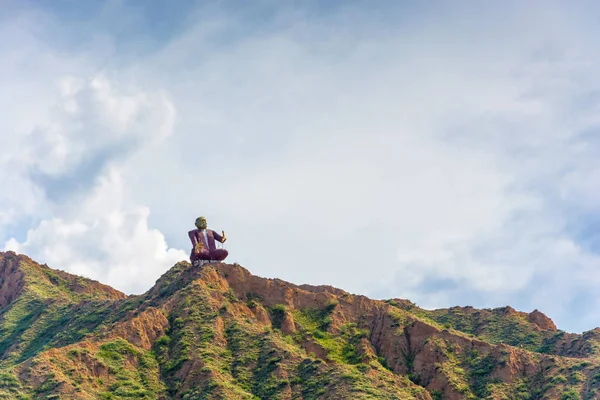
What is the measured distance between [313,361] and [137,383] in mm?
16851

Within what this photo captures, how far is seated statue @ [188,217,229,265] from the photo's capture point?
9631 centimetres

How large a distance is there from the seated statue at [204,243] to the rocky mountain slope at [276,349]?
1638mm

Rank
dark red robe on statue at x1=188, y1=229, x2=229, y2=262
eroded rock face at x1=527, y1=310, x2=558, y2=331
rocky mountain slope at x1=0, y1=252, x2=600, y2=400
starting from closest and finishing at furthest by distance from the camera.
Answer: rocky mountain slope at x1=0, y1=252, x2=600, y2=400, dark red robe on statue at x1=188, y1=229, x2=229, y2=262, eroded rock face at x1=527, y1=310, x2=558, y2=331

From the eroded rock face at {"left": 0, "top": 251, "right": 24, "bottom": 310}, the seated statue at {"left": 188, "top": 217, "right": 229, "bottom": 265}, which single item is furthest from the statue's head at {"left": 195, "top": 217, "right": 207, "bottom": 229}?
the eroded rock face at {"left": 0, "top": 251, "right": 24, "bottom": 310}

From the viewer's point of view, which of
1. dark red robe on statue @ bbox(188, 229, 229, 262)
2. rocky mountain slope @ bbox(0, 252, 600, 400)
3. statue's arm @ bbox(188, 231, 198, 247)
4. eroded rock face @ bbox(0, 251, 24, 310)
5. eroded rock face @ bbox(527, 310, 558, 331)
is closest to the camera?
rocky mountain slope @ bbox(0, 252, 600, 400)

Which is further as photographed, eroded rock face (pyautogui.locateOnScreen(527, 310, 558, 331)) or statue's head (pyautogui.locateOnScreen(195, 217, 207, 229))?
eroded rock face (pyautogui.locateOnScreen(527, 310, 558, 331))

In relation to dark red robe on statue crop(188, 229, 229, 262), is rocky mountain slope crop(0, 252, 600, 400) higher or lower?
lower

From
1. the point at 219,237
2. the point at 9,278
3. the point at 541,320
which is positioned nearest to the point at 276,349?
the point at 219,237

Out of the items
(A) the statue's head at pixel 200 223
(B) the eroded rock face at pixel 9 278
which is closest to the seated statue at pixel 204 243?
(A) the statue's head at pixel 200 223

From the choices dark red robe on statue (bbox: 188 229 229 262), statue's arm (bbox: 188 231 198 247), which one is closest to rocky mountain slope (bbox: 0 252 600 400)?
dark red robe on statue (bbox: 188 229 229 262)

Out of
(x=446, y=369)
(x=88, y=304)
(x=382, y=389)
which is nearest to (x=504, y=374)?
(x=446, y=369)

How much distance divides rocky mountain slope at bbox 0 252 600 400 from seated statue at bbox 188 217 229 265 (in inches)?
64.5

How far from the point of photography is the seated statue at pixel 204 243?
316ft

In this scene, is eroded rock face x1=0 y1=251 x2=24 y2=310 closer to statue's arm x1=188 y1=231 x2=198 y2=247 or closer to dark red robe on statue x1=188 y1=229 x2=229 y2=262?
dark red robe on statue x1=188 y1=229 x2=229 y2=262
